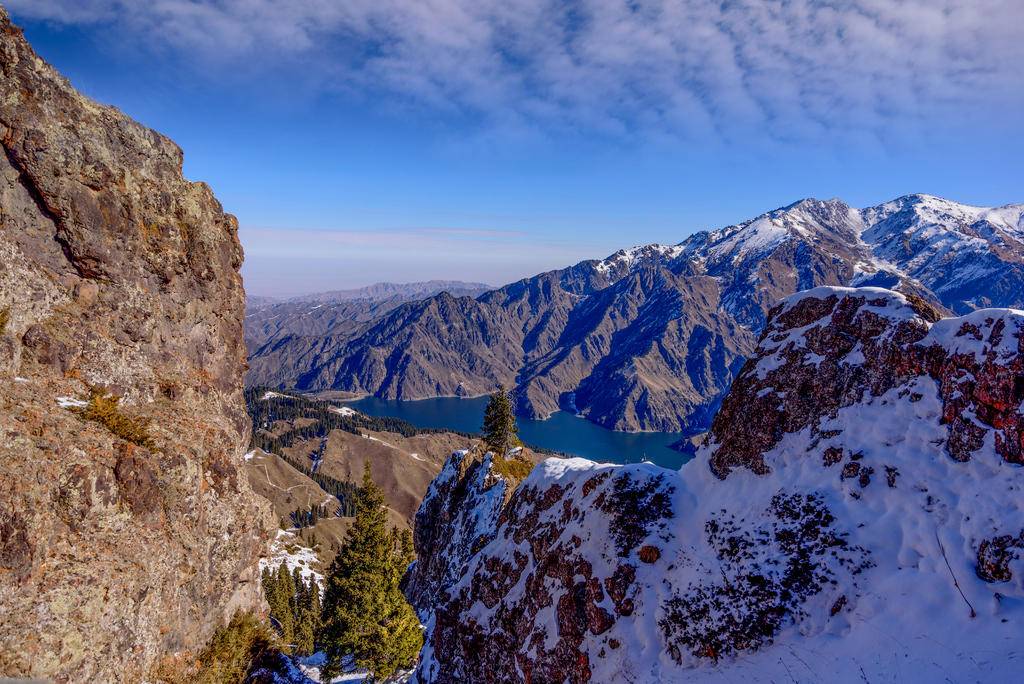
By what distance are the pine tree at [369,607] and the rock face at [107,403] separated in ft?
22.0

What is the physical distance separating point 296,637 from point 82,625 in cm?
8290

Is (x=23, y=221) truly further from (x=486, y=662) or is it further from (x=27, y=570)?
(x=486, y=662)

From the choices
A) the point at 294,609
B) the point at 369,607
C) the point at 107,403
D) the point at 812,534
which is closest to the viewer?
the point at 812,534

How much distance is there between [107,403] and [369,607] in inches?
908

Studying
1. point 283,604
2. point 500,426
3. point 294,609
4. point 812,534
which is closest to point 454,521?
point 500,426

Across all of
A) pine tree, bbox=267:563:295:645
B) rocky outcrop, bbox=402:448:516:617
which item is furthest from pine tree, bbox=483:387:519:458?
pine tree, bbox=267:563:295:645

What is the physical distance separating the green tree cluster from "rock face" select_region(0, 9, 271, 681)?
60.4 meters

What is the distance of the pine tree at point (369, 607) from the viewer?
117 ft

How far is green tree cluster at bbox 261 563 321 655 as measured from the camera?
284ft

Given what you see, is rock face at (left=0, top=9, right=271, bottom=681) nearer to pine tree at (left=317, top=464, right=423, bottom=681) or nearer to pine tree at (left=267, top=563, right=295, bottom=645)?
pine tree at (left=317, top=464, right=423, bottom=681)

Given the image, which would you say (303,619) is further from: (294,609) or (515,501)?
(515,501)

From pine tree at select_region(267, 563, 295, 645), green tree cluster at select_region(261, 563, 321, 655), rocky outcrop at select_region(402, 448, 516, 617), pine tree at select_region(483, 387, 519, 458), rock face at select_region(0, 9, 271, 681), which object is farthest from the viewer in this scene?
pine tree at select_region(267, 563, 295, 645)

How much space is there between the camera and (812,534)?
18.4 metres

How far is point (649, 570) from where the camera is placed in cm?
2147
